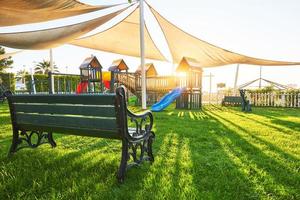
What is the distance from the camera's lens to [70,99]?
2359mm

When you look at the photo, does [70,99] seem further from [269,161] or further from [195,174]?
[269,161]

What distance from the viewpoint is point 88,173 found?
2422mm

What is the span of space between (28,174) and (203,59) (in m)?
10.2

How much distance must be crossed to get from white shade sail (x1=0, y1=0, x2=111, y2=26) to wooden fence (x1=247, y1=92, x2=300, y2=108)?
33.6 feet

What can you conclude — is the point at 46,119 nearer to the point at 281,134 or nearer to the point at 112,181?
the point at 112,181

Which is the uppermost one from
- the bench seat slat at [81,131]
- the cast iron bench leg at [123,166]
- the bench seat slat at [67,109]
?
the bench seat slat at [67,109]

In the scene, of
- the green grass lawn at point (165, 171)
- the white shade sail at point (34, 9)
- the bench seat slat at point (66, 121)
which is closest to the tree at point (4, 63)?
the white shade sail at point (34, 9)

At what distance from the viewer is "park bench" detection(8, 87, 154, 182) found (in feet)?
7.09

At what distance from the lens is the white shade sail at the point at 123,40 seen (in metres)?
10.5

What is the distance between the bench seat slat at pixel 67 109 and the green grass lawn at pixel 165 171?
0.63m

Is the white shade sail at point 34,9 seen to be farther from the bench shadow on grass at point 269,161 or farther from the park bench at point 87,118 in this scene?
the bench shadow on grass at point 269,161

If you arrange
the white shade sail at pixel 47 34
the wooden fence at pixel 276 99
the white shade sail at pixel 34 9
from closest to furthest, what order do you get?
the white shade sail at pixel 34 9, the white shade sail at pixel 47 34, the wooden fence at pixel 276 99

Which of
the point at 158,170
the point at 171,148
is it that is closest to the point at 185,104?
the point at 171,148

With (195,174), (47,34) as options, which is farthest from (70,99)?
(47,34)
